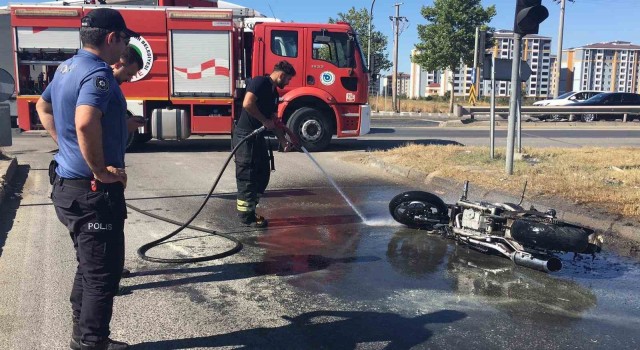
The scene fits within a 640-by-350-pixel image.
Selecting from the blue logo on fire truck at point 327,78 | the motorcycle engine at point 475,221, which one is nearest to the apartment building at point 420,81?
the blue logo on fire truck at point 327,78

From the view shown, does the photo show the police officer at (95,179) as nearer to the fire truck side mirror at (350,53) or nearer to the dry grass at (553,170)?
the dry grass at (553,170)

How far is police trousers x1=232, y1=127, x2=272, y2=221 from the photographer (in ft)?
21.0

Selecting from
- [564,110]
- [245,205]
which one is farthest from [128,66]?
[564,110]

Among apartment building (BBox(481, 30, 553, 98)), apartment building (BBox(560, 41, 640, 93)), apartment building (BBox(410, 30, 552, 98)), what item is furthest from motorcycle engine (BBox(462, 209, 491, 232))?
apartment building (BBox(560, 41, 640, 93))

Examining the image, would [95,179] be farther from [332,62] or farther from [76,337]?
[332,62]

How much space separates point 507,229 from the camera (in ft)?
16.9

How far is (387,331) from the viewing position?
373 cm

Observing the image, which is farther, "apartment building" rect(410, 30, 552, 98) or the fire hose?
"apartment building" rect(410, 30, 552, 98)

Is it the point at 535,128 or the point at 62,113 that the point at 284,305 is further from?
the point at 535,128

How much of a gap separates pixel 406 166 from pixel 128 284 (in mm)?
6757

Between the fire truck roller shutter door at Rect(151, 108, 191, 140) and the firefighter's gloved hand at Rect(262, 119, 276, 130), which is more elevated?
the firefighter's gloved hand at Rect(262, 119, 276, 130)

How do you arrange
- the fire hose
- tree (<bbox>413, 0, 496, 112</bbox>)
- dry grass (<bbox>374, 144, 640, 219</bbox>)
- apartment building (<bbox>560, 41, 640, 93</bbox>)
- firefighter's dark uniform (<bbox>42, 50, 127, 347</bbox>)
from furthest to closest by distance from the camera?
1. apartment building (<bbox>560, 41, 640, 93</bbox>)
2. tree (<bbox>413, 0, 496, 112</bbox>)
3. dry grass (<bbox>374, 144, 640, 219</bbox>)
4. the fire hose
5. firefighter's dark uniform (<bbox>42, 50, 127, 347</bbox>)

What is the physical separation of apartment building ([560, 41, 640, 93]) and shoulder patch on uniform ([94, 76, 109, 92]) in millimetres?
76045

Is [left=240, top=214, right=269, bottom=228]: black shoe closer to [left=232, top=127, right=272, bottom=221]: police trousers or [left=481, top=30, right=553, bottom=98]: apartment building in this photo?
[left=232, top=127, right=272, bottom=221]: police trousers
